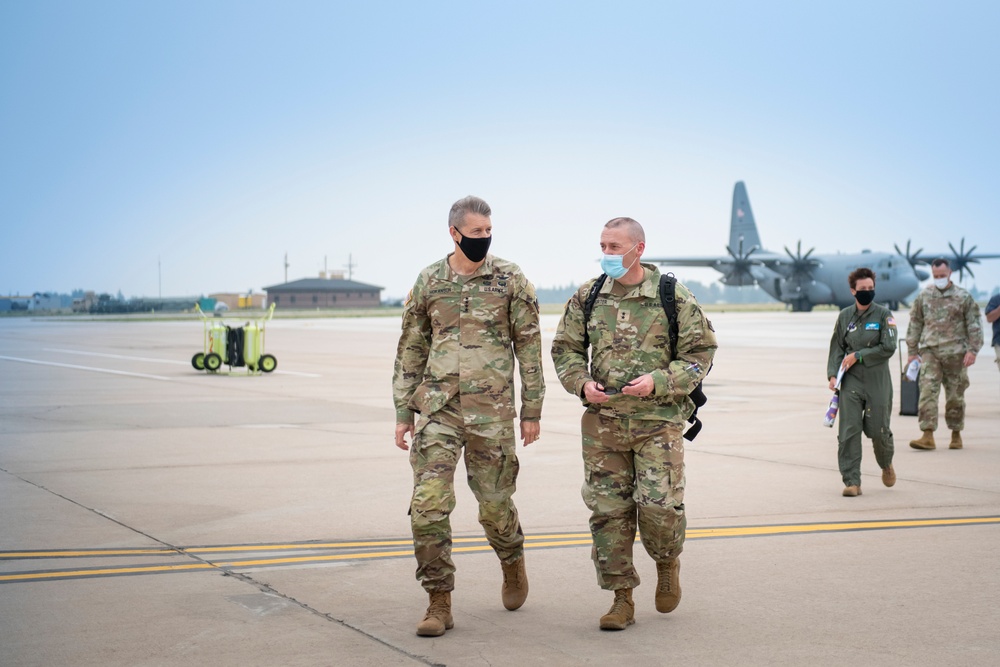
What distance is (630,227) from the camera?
568 cm

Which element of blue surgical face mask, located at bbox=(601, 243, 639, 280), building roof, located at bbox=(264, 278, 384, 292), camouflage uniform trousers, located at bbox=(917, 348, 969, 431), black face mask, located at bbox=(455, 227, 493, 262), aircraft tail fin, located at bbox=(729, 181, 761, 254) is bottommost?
camouflage uniform trousers, located at bbox=(917, 348, 969, 431)

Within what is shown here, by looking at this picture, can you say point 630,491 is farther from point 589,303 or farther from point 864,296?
point 864,296

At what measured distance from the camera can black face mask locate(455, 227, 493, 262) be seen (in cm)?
563

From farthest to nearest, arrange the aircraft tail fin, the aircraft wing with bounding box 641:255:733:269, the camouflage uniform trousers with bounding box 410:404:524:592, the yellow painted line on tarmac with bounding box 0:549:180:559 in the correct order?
the aircraft tail fin, the aircraft wing with bounding box 641:255:733:269, the yellow painted line on tarmac with bounding box 0:549:180:559, the camouflage uniform trousers with bounding box 410:404:524:592

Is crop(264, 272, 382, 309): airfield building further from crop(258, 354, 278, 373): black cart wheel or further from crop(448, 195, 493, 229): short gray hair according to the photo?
crop(448, 195, 493, 229): short gray hair

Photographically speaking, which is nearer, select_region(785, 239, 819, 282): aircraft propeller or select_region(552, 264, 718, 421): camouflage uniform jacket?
select_region(552, 264, 718, 421): camouflage uniform jacket

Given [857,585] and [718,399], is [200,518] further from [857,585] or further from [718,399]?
[718,399]

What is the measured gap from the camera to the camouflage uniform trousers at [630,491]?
548cm

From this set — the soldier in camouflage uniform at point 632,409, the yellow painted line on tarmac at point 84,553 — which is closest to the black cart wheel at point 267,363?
the yellow painted line on tarmac at point 84,553

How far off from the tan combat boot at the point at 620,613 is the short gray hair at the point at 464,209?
2019 mm

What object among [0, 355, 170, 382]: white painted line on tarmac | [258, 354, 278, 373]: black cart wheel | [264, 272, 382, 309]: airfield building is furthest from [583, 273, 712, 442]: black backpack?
[264, 272, 382, 309]: airfield building

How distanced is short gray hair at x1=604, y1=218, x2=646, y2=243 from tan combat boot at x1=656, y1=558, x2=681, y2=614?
1.66 m

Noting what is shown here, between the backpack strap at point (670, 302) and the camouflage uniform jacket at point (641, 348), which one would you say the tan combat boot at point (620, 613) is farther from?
the backpack strap at point (670, 302)

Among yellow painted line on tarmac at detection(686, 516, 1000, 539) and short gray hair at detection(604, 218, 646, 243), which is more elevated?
short gray hair at detection(604, 218, 646, 243)
